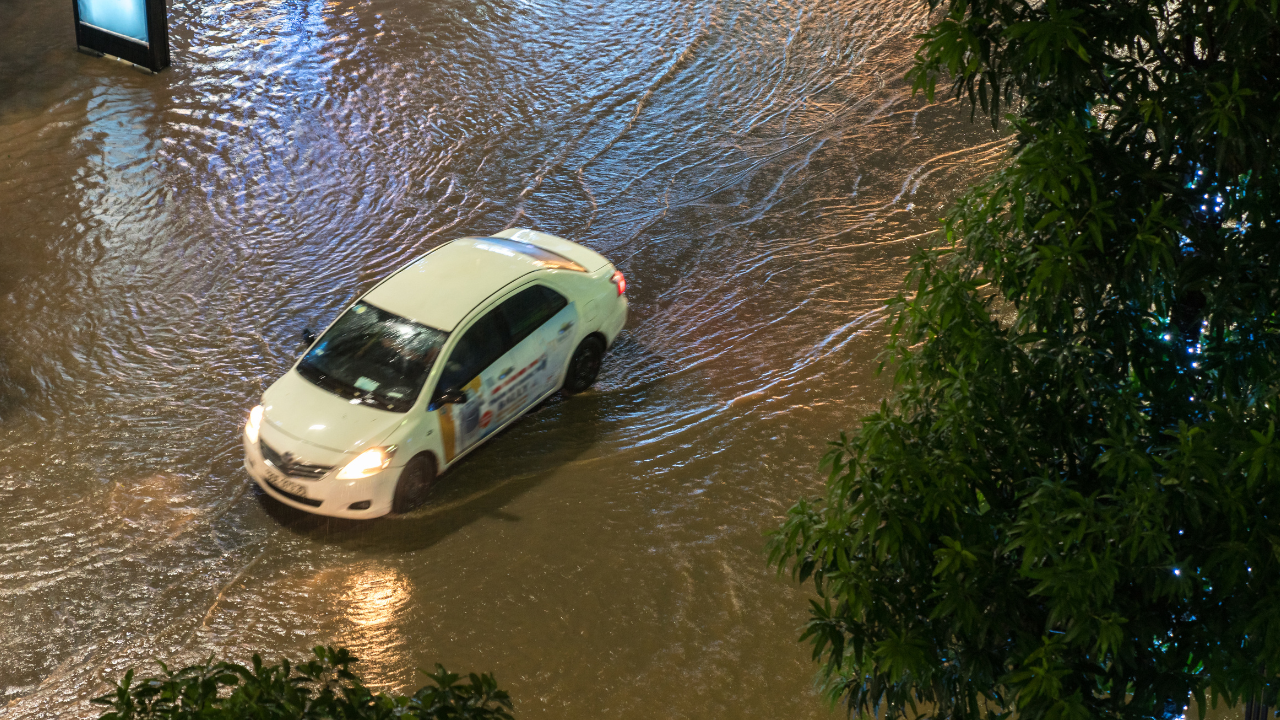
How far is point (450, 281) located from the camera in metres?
9.87

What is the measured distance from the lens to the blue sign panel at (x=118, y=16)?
54.6 ft

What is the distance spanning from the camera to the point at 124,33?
17.0 m

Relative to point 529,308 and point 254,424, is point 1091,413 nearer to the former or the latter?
point 529,308

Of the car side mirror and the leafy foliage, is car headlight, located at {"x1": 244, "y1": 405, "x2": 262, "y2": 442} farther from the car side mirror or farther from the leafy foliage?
the leafy foliage

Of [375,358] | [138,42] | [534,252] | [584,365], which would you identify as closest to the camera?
[375,358]

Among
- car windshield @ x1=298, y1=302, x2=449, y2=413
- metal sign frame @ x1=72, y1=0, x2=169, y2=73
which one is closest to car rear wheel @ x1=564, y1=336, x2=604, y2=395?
car windshield @ x1=298, y1=302, x2=449, y2=413

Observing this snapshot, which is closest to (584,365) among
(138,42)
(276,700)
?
(276,700)

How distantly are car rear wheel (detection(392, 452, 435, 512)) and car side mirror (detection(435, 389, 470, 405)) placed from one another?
1.57ft

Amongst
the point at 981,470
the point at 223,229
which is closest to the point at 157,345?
the point at 223,229

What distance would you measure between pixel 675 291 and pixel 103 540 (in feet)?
21.8

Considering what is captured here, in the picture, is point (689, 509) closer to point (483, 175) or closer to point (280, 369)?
point (280, 369)

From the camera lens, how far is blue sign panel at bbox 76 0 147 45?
16.6 meters

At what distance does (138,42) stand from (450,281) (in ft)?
34.1

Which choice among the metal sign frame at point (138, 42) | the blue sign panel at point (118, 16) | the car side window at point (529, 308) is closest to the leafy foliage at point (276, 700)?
the car side window at point (529, 308)
